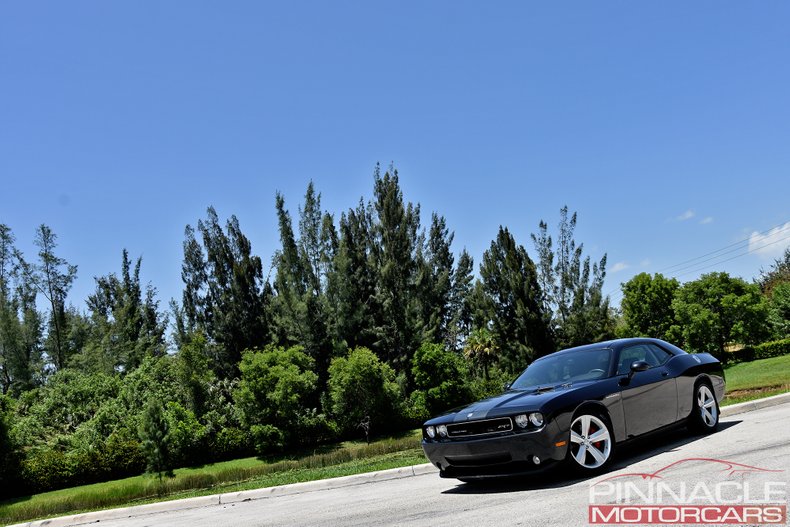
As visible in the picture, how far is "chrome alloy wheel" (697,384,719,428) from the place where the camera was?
7.84m

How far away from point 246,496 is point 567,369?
543 centimetres

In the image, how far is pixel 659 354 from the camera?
25.6ft

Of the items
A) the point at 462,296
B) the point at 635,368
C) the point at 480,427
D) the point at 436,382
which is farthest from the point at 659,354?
the point at 462,296

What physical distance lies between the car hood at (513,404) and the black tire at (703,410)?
2242mm

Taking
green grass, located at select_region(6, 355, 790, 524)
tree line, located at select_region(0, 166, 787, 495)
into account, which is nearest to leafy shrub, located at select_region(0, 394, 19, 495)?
tree line, located at select_region(0, 166, 787, 495)

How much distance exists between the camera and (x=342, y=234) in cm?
5597

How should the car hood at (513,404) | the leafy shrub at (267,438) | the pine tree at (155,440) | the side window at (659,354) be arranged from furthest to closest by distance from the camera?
1. the leafy shrub at (267,438)
2. the pine tree at (155,440)
3. the side window at (659,354)
4. the car hood at (513,404)

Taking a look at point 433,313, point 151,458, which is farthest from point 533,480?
point 433,313

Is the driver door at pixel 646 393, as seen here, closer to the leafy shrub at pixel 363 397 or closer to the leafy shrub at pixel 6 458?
the leafy shrub at pixel 363 397

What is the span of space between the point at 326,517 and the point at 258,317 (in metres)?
51.9

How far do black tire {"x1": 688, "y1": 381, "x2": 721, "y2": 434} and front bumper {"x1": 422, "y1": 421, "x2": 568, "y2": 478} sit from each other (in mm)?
2983

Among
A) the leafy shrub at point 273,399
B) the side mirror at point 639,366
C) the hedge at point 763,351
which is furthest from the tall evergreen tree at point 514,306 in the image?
the side mirror at point 639,366

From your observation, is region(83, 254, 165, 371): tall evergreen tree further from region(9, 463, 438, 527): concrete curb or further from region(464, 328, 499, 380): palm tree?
region(9, 463, 438, 527): concrete curb

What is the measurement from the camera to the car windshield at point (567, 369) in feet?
23.0
